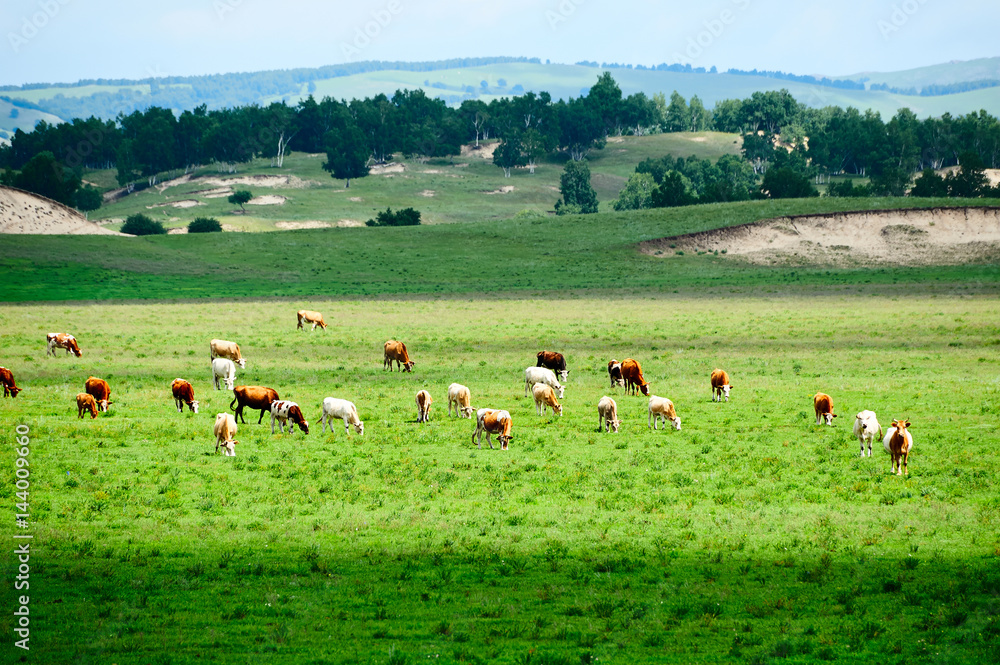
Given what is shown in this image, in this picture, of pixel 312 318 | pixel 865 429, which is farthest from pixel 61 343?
pixel 865 429

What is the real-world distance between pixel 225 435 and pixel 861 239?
8662 centimetres

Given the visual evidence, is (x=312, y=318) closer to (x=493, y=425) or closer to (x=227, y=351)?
(x=227, y=351)

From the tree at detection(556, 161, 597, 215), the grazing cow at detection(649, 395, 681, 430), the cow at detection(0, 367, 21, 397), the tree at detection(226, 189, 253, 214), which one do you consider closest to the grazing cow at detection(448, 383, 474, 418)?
the grazing cow at detection(649, 395, 681, 430)

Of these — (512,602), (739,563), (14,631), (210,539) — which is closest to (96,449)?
(210,539)

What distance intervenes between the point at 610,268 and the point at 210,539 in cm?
7306

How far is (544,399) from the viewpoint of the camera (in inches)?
1186

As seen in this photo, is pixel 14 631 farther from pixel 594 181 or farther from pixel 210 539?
pixel 594 181

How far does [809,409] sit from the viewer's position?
3036cm

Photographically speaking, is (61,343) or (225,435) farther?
(61,343)

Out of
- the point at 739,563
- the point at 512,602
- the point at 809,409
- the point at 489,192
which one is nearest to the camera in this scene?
the point at 512,602

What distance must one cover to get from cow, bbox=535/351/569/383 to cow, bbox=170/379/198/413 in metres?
13.8

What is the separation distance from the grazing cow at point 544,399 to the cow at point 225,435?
9.94 metres

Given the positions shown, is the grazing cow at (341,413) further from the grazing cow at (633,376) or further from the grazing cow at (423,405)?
the grazing cow at (633,376)

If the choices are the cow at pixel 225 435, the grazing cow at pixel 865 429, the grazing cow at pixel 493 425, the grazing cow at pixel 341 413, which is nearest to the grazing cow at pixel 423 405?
the grazing cow at pixel 341 413
